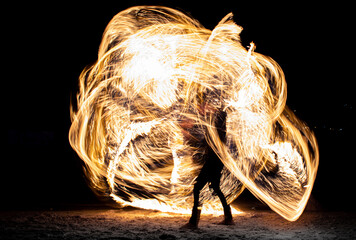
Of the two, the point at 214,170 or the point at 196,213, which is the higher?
the point at 214,170

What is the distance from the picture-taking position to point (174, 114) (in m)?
7.17

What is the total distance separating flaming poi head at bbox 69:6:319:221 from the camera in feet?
21.4

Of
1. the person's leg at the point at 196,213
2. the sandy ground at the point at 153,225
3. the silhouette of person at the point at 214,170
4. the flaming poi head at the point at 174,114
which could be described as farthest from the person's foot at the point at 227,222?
the flaming poi head at the point at 174,114

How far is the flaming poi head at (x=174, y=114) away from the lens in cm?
653

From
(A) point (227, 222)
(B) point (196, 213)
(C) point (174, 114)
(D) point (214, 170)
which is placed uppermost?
(C) point (174, 114)

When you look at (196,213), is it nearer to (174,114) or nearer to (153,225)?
(153,225)

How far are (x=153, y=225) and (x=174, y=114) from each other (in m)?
2.75

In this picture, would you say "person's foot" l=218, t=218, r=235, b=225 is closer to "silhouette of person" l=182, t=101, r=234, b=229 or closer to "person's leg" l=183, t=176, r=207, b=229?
"silhouette of person" l=182, t=101, r=234, b=229

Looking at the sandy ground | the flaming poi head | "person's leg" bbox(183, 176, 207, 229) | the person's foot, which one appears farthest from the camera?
the flaming poi head

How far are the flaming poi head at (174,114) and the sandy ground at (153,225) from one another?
0.65m

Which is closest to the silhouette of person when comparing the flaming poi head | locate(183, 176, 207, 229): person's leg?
locate(183, 176, 207, 229): person's leg

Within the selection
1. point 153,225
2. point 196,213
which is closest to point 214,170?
point 196,213

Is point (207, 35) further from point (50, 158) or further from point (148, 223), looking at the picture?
point (50, 158)

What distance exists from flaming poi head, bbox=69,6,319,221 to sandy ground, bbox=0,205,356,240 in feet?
2.14
